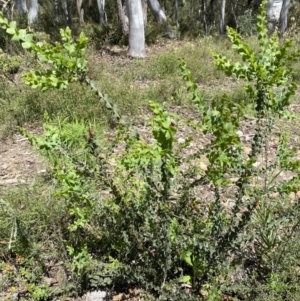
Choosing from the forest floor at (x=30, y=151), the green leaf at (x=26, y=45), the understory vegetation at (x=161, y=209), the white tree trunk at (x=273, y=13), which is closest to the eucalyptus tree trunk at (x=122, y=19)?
the white tree trunk at (x=273, y=13)

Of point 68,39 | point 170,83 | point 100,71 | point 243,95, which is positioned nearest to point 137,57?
point 100,71

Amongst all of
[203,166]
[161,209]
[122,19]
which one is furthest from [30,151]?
[122,19]

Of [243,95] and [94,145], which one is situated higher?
[94,145]

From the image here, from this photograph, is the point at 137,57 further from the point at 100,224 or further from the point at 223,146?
the point at 223,146

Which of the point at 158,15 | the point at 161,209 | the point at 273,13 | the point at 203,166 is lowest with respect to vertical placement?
the point at 203,166

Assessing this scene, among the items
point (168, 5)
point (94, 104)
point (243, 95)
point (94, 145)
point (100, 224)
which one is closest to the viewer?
point (94, 145)

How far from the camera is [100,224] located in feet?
7.82

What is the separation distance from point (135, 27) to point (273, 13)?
11.9ft

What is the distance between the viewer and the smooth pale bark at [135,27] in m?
7.36

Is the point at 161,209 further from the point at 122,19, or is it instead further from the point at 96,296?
the point at 122,19

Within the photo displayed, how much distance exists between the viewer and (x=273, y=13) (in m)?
8.96

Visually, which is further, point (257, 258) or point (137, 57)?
point (137, 57)

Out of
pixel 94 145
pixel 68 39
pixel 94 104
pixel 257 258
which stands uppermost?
pixel 68 39

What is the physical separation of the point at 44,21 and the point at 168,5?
5.63 metres
